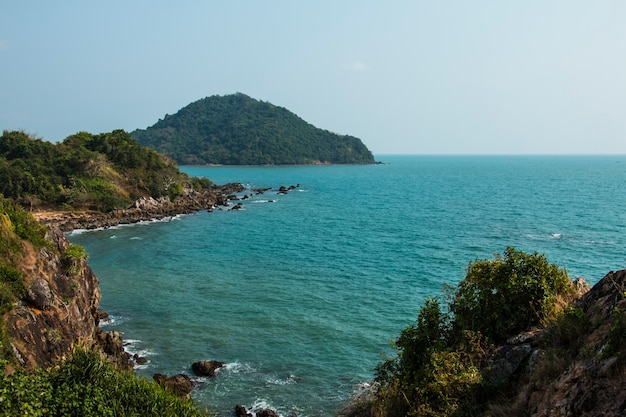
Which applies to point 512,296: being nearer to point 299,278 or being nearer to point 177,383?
point 177,383

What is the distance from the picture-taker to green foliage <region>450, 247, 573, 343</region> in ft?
44.4

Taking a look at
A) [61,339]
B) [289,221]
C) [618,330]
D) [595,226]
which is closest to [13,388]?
[61,339]

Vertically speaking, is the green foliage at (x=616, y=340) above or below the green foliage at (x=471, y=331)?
above

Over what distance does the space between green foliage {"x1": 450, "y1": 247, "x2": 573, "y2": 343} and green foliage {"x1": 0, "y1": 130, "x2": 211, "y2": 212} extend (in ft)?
231

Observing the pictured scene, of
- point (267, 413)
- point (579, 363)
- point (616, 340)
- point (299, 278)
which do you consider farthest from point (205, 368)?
point (616, 340)

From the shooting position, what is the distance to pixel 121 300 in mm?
34750

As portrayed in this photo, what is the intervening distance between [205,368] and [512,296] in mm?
16923

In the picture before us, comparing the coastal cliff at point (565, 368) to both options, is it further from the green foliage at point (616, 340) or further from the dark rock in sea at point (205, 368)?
the dark rock in sea at point (205, 368)

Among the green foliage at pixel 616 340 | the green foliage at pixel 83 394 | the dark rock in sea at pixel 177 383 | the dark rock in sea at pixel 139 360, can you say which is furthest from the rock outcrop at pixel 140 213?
the green foliage at pixel 616 340

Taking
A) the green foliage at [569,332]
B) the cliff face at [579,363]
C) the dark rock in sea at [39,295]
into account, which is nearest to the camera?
the cliff face at [579,363]

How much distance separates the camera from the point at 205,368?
23938mm

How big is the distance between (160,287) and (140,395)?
83.8 feet

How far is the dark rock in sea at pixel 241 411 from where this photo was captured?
20.5 meters

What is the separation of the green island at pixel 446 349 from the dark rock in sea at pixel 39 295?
51 millimetres
